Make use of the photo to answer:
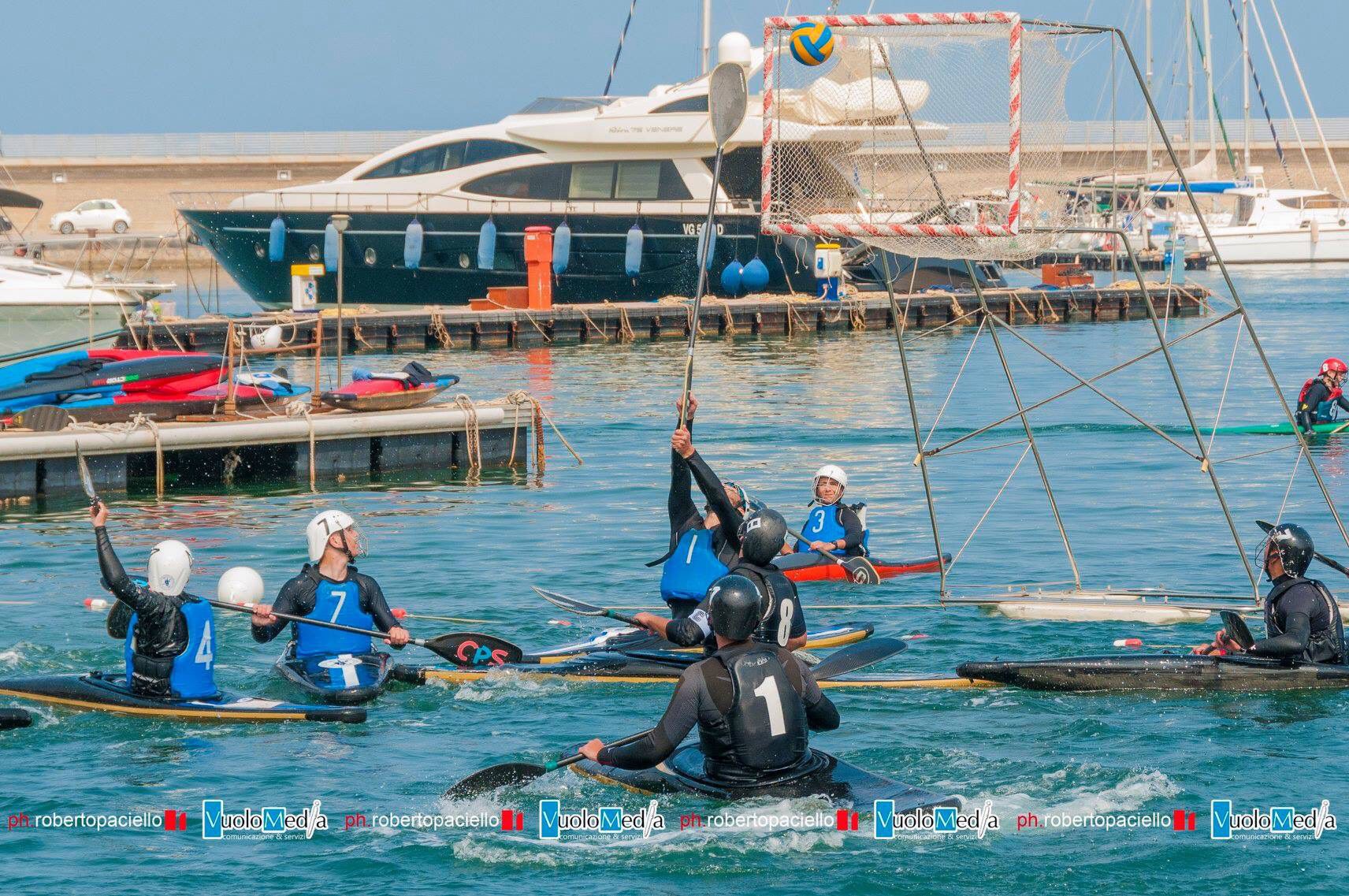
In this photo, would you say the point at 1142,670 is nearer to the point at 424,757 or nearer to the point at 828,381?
the point at 424,757

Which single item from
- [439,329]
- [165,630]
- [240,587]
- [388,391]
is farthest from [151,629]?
[439,329]

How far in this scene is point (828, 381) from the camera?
33469 mm

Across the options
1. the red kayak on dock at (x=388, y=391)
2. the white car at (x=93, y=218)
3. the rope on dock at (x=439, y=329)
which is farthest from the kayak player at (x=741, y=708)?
the white car at (x=93, y=218)

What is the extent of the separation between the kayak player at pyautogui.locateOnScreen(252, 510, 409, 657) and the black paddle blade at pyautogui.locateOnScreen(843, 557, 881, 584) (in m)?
5.62

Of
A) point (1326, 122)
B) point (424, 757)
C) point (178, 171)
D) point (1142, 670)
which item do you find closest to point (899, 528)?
point (1142, 670)

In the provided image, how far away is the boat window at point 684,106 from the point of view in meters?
42.4

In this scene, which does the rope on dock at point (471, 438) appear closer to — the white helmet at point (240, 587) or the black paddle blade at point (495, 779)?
the white helmet at point (240, 587)

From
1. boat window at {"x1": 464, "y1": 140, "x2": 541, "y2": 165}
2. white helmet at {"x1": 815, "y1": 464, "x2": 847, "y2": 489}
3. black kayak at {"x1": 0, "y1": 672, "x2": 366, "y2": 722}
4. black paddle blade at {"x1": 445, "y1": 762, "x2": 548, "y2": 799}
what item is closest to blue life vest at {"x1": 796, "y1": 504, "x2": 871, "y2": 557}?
white helmet at {"x1": 815, "y1": 464, "x2": 847, "y2": 489}

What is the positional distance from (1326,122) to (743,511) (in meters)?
80.5

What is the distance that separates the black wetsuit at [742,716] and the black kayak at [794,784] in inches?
2.8

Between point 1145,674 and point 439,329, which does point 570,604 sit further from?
point 439,329

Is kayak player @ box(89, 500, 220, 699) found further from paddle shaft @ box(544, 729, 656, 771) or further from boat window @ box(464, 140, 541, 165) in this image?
A: boat window @ box(464, 140, 541, 165)

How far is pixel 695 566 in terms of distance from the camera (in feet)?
39.4

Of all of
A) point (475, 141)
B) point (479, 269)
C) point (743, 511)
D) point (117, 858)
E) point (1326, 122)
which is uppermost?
point (1326, 122)
